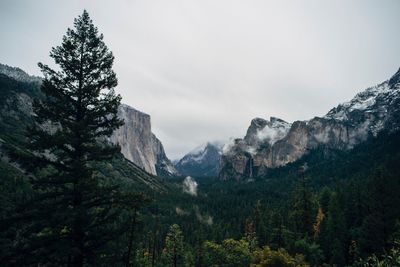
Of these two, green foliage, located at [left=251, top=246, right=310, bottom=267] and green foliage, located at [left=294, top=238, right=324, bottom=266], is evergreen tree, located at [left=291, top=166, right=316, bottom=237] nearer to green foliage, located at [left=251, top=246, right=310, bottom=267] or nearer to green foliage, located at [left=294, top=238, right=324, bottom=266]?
green foliage, located at [left=294, top=238, right=324, bottom=266]

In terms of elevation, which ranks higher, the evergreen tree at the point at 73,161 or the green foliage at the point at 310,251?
the evergreen tree at the point at 73,161

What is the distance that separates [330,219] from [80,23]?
179 ft

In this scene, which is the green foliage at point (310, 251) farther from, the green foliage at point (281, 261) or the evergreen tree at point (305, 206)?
the green foliage at point (281, 261)

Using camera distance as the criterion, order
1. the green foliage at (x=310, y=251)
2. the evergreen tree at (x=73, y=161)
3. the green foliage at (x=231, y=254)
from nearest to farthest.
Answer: the evergreen tree at (x=73, y=161) → the green foliage at (x=310, y=251) → the green foliage at (x=231, y=254)

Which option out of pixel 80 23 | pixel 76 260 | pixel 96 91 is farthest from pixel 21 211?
pixel 80 23

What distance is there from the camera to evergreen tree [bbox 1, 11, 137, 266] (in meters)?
13.6

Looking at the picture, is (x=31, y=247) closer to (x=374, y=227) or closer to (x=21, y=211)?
(x=21, y=211)

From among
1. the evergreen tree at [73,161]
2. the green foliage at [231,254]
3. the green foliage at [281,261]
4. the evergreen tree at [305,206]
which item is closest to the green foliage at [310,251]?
the evergreen tree at [305,206]

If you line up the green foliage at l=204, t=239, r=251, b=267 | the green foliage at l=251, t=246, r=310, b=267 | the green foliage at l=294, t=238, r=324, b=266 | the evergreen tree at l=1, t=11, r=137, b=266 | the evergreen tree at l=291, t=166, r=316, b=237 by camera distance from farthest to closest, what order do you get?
the green foliage at l=204, t=239, r=251, b=267 → the evergreen tree at l=291, t=166, r=316, b=237 → the green foliage at l=294, t=238, r=324, b=266 → the green foliage at l=251, t=246, r=310, b=267 → the evergreen tree at l=1, t=11, r=137, b=266

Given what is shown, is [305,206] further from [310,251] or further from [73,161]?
[73,161]

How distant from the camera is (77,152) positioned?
1475 centimetres

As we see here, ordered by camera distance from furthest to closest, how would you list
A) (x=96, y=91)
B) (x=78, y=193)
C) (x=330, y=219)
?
(x=330, y=219) < (x=96, y=91) < (x=78, y=193)

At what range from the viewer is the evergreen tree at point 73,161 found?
13562 millimetres

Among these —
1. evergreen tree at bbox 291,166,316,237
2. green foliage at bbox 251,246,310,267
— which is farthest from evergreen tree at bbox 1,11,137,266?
evergreen tree at bbox 291,166,316,237
